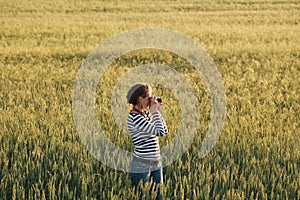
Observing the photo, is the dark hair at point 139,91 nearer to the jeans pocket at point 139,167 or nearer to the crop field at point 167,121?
the jeans pocket at point 139,167

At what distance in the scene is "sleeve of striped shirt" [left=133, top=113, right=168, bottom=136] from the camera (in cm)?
304

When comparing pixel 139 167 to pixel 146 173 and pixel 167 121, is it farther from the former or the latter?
pixel 167 121

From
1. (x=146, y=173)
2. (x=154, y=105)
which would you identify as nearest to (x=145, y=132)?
(x=154, y=105)

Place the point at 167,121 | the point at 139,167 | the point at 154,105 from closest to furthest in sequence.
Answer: the point at 154,105 < the point at 139,167 < the point at 167,121

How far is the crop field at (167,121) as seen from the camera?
3.44m

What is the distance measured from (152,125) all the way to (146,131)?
0.06 meters

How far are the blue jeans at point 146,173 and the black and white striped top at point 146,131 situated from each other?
67 mm

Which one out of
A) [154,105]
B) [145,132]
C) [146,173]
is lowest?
[146,173]

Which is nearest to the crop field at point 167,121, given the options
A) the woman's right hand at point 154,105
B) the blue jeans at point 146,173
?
the blue jeans at point 146,173

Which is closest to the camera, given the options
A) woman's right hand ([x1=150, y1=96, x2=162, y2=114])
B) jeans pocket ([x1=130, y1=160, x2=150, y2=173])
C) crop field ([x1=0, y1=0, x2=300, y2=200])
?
woman's right hand ([x1=150, y1=96, x2=162, y2=114])

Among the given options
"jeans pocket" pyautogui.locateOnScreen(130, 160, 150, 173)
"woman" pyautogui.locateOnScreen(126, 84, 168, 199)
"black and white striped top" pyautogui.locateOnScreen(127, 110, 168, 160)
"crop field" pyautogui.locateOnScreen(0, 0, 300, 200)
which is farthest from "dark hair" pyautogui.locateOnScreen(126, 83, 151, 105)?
"crop field" pyautogui.locateOnScreen(0, 0, 300, 200)

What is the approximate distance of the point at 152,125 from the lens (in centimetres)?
306

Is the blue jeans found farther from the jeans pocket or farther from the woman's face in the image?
the woman's face

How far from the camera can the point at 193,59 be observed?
1035cm
